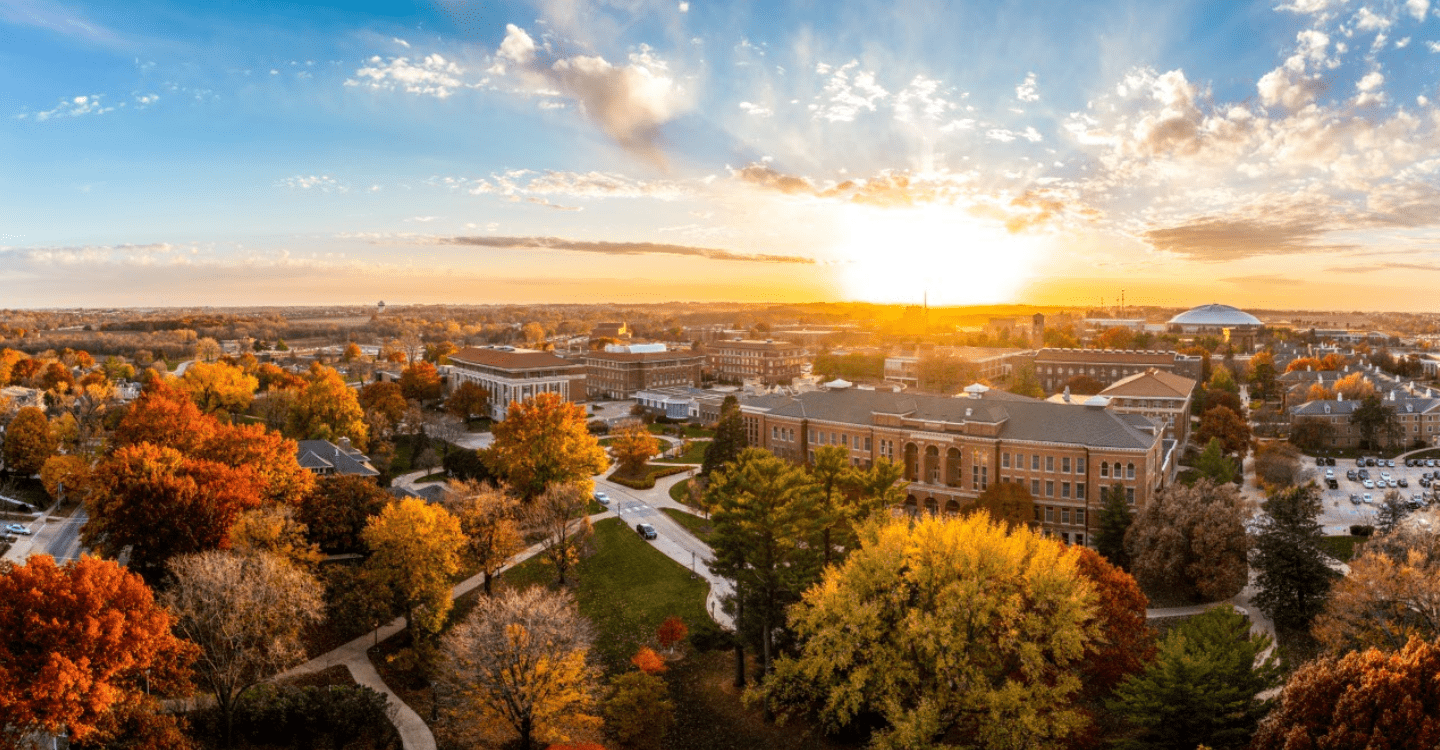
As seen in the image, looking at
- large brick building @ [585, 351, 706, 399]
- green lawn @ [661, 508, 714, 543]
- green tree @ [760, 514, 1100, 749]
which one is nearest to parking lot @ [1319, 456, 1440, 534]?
green tree @ [760, 514, 1100, 749]

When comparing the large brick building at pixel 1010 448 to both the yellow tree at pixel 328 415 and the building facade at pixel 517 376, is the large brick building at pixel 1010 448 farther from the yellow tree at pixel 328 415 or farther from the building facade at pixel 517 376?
the building facade at pixel 517 376

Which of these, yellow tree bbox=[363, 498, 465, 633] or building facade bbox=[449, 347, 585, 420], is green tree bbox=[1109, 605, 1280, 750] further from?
building facade bbox=[449, 347, 585, 420]

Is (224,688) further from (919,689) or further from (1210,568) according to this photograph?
(1210,568)

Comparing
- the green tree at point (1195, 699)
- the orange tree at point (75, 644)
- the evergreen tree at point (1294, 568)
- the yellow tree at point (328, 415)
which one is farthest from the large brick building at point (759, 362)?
the orange tree at point (75, 644)

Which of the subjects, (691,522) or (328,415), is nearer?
(691,522)

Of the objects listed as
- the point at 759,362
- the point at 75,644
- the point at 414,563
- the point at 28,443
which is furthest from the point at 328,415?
the point at 759,362

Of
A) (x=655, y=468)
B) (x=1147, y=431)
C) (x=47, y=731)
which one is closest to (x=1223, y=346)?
(x=1147, y=431)

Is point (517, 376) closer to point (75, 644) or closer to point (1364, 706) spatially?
point (75, 644)
